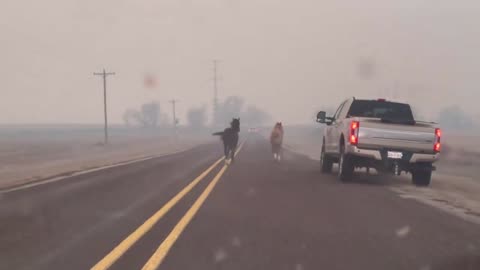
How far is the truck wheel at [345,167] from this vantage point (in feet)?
43.8

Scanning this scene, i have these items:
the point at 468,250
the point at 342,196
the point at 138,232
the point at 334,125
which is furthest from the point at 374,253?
the point at 334,125

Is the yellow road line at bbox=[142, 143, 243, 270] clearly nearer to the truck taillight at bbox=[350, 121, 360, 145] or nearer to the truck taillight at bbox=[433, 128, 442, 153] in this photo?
the truck taillight at bbox=[350, 121, 360, 145]

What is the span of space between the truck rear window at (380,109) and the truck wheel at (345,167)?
5.31 feet

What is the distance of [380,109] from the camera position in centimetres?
1477

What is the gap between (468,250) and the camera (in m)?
6.02

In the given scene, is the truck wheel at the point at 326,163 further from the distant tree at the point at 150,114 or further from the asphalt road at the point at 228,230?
the distant tree at the point at 150,114

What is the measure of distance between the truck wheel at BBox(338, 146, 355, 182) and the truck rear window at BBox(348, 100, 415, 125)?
1618 millimetres

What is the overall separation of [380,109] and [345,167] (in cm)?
243

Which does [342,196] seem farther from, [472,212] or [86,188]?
[86,188]

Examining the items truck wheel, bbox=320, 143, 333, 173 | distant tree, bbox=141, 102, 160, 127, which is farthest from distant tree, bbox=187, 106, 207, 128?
truck wheel, bbox=320, 143, 333, 173

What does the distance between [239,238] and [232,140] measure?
49.2 ft

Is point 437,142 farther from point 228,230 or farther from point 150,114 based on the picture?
point 150,114

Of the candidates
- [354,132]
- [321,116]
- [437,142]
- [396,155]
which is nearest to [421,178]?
[437,142]

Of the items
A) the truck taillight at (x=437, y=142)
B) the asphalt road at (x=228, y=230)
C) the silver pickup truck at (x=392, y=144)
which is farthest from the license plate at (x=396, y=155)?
the asphalt road at (x=228, y=230)
